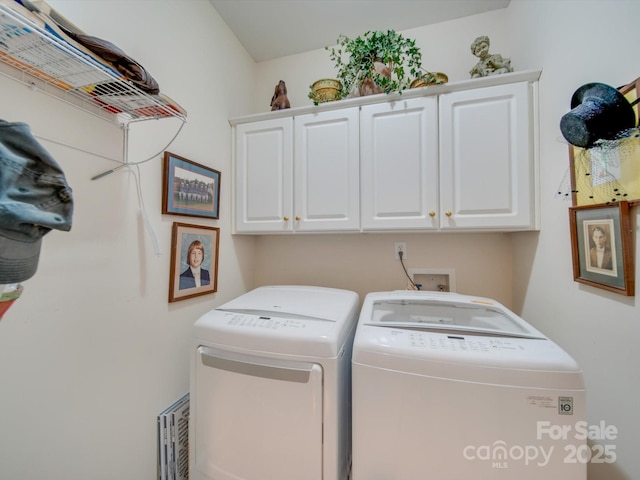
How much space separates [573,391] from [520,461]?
0.26 m

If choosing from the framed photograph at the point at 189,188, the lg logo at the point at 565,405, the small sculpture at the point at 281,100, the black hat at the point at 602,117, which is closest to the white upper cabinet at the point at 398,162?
the small sculpture at the point at 281,100

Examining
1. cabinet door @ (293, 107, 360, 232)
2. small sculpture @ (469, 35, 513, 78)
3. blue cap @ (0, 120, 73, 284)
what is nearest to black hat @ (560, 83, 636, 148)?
small sculpture @ (469, 35, 513, 78)

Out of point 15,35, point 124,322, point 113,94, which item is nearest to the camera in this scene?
point 15,35

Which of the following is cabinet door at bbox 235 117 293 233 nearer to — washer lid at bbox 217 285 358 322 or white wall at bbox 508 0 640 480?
washer lid at bbox 217 285 358 322

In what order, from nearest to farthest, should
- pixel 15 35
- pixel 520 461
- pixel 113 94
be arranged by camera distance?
pixel 15 35, pixel 520 461, pixel 113 94

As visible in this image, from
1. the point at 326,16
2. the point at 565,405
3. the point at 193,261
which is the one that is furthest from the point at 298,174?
the point at 565,405

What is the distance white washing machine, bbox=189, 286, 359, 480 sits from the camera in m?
0.91

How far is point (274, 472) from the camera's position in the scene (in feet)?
3.16

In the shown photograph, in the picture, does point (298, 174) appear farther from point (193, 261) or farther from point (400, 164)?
point (193, 261)

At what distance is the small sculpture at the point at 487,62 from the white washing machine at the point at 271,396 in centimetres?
153

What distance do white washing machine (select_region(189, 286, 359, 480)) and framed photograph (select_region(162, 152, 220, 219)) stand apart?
0.60m

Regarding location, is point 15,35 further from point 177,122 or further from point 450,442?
point 450,442

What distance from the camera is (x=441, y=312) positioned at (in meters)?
1.26

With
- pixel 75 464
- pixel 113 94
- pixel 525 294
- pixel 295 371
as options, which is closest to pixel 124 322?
pixel 75 464
